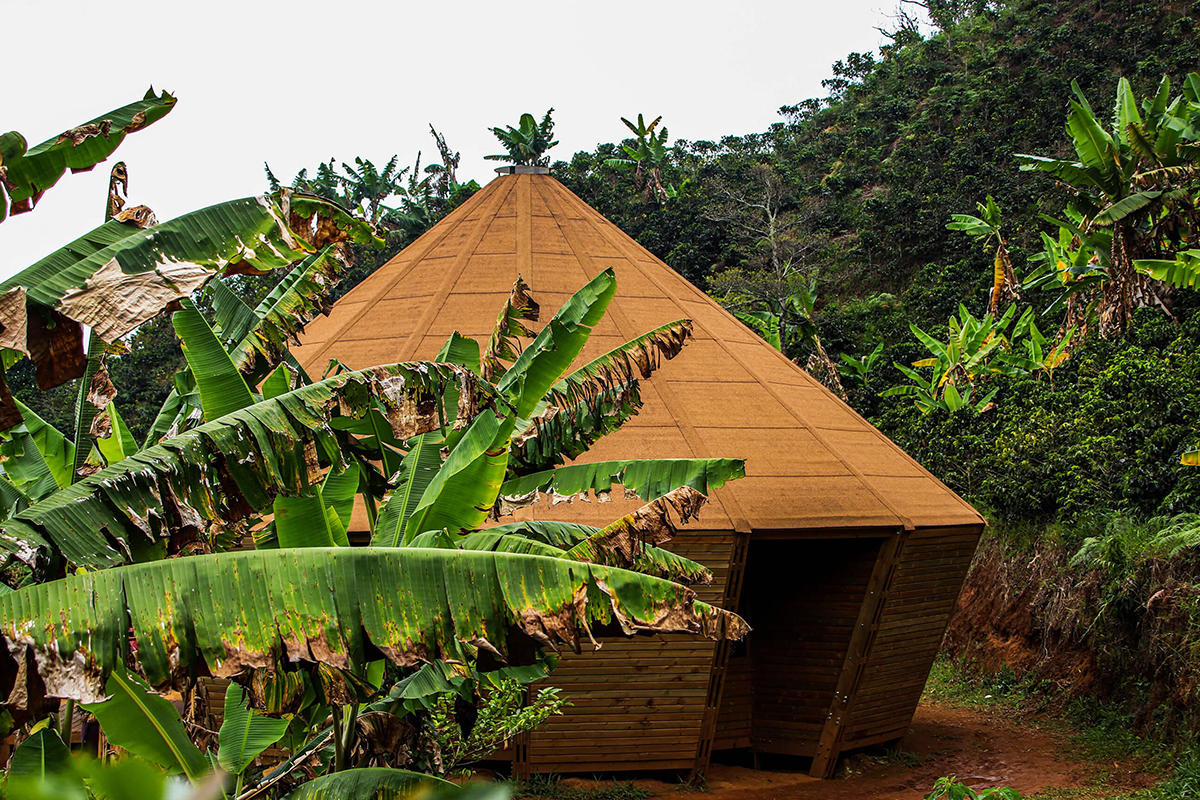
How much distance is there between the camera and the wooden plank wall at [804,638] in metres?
10.3

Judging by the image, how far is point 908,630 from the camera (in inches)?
418

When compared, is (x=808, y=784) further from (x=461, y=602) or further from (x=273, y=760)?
(x=461, y=602)

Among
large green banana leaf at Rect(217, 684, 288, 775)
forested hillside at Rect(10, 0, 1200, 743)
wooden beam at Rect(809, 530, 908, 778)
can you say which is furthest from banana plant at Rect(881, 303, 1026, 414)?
large green banana leaf at Rect(217, 684, 288, 775)

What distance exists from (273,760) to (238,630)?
6230mm

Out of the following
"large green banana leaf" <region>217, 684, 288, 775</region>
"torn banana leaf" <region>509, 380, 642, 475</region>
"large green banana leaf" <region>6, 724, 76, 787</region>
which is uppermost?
"torn banana leaf" <region>509, 380, 642, 475</region>

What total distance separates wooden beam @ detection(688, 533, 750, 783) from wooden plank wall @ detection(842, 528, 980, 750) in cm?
175

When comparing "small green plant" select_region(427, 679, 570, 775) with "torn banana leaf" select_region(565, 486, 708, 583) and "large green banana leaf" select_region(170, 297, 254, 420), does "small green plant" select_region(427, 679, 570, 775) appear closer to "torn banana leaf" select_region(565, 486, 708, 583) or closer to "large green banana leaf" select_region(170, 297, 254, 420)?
"torn banana leaf" select_region(565, 486, 708, 583)

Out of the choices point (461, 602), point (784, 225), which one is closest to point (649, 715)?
point (461, 602)

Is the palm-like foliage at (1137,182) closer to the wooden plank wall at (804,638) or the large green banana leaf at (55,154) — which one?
the wooden plank wall at (804,638)

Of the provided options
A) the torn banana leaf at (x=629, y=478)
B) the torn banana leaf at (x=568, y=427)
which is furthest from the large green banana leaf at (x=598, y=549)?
the torn banana leaf at (x=568, y=427)

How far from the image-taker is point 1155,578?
11.4 metres

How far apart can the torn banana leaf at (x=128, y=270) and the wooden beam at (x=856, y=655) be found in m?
7.07

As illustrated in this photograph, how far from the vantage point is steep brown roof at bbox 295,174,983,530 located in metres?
9.91

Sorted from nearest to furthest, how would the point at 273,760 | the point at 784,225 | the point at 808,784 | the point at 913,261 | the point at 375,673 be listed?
the point at 375,673
the point at 273,760
the point at 808,784
the point at 913,261
the point at 784,225
